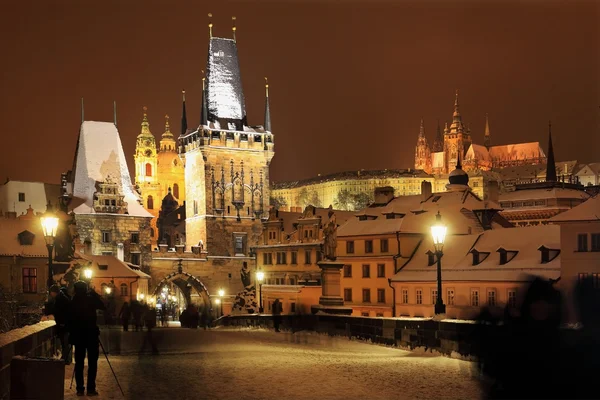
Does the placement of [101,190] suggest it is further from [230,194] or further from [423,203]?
[423,203]

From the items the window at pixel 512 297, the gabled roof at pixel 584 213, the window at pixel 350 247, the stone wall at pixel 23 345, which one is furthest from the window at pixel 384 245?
the stone wall at pixel 23 345

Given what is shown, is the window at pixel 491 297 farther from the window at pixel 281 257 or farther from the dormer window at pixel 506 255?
the window at pixel 281 257

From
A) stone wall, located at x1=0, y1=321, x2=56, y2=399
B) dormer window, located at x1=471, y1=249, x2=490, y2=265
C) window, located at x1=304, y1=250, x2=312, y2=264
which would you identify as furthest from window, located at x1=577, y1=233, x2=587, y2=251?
window, located at x1=304, y1=250, x2=312, y2=264

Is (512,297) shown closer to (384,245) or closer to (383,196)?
(384,245)

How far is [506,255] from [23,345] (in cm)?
3314

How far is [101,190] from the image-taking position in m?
70.0

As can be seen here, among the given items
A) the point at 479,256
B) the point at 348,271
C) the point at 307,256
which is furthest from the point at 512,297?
the point at 307,256

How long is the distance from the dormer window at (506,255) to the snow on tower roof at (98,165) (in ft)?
116

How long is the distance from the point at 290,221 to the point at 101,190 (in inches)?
598

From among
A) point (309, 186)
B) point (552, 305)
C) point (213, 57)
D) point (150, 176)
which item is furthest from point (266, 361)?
point (309, 186)

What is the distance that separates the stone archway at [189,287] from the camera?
72312 mm

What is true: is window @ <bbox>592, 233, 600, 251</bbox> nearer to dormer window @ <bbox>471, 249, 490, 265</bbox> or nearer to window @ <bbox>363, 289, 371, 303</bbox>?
dormer window @ <bbox>471, 249, 490, 265</bbox>

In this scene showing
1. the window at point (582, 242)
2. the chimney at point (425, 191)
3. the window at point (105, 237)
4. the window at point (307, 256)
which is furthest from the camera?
the window at point (105, 237)

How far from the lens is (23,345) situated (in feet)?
41.8
